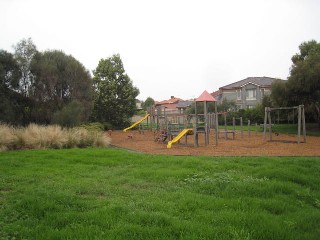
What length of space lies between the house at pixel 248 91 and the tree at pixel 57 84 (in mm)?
28271

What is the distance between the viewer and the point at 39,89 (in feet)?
73.8

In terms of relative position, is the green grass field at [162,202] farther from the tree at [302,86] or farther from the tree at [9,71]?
the tree at [302,86]

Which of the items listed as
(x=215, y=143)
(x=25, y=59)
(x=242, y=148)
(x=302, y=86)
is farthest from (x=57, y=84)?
(x=302, y=86)

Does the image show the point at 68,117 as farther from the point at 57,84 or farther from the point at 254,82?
the point at 254,82

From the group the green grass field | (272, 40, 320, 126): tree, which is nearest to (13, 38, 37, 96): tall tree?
the green grass field

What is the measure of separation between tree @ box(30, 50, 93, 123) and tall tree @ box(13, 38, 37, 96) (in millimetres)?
331

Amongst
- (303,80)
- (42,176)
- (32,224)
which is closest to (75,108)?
(42,176)

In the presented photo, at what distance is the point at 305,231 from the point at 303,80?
63.7 feet

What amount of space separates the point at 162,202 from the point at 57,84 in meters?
20.6

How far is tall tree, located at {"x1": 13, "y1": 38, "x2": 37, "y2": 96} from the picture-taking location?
2152 cm

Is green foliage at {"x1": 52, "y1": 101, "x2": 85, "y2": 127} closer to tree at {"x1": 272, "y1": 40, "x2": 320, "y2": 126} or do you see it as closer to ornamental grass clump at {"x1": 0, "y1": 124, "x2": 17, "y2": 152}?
ornamental grass clump at {"x1": 0, "y1": 124, "x2": 17, "y2": 152}

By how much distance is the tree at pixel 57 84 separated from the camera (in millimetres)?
22328

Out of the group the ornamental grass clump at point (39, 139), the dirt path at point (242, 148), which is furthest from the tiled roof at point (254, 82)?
the ornamental grass clump at point (39, 139)

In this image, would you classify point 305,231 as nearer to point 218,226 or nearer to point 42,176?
point 218,226
